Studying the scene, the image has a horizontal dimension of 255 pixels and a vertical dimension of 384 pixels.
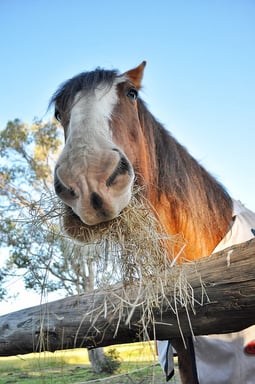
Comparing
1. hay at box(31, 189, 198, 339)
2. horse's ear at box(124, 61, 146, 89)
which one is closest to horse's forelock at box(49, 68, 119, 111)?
horse's ear at box(124, 61, 146, 89)

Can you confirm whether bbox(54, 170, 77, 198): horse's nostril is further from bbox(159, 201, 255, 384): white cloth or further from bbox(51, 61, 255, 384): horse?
bbox(159, 201, 255, 384): white cloth

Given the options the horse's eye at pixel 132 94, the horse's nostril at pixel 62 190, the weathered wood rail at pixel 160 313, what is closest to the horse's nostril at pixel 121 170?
the horse's nostril at pixel 62 190

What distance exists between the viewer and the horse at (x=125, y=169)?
1.62 meters

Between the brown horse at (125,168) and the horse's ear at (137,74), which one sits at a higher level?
the horse's ear at (137,74)

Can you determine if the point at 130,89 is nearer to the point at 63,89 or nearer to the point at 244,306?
the point at 63,89

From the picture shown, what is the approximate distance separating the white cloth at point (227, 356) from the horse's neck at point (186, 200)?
5.0 inches

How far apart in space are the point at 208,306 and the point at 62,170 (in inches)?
34.3

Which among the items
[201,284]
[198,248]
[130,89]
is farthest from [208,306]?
[130,89]

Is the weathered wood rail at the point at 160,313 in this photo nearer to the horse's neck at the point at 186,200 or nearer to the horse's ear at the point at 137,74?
the horse's neck at the point at 186,200

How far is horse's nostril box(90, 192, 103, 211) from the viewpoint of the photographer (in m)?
1.56

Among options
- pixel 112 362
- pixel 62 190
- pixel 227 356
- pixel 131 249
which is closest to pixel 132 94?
pixel 62 190

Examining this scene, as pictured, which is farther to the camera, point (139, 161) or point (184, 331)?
point (139, 161)

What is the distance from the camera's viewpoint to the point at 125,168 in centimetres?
173

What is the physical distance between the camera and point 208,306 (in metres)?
1.18
